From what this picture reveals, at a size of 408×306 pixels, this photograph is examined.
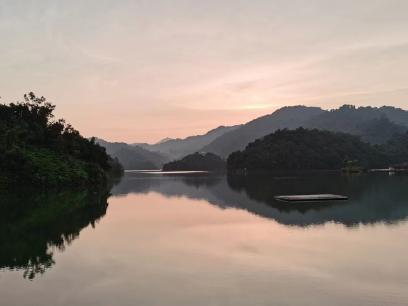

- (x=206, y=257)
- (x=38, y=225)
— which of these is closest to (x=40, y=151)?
(x=38, y=225)

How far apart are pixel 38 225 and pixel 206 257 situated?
1733cm

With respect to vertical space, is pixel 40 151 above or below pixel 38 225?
above

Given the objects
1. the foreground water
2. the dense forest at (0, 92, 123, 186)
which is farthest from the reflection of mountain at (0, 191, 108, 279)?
the dense forest at (0, 92, 123, 186)

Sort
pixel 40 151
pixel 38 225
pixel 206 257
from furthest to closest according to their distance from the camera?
pixel 40 151 < pixel 38 225 < pixel 206 257

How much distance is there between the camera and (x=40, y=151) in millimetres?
78500

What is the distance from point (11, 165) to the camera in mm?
68375

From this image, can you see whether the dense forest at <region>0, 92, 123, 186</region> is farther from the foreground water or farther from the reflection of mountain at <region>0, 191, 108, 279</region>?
the foreground water

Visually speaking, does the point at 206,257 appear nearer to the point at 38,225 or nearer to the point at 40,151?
the point at 38,225

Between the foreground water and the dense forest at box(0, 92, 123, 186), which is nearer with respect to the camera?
the foreground water

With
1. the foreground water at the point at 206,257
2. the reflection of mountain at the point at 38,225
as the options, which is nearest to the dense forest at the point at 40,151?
the reflection of mountain at the point at 38,225

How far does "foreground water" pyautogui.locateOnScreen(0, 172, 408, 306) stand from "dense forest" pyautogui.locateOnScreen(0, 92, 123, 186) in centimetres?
2636

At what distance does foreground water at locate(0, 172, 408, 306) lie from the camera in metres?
16.8

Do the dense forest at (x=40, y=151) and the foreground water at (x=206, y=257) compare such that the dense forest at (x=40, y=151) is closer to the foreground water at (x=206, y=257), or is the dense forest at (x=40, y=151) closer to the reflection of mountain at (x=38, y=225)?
the reflection of mountain at (x=38, y=225)

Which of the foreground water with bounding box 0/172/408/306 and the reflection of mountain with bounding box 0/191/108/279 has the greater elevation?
the reflection of mountain with bounding box 0/191/108/279
